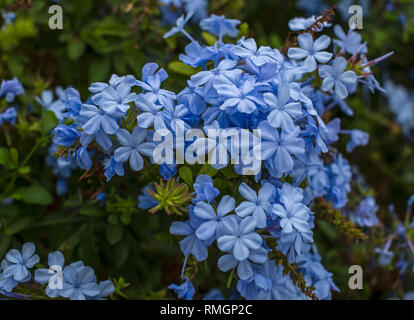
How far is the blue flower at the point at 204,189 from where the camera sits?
3.19 feet

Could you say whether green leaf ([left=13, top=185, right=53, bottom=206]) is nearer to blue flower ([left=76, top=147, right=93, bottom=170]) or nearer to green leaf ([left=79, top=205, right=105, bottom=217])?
green leaf ([left=79, top=205, right=105, bottom=217])

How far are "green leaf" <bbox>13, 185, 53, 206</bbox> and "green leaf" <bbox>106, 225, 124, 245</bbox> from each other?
0.63 ft

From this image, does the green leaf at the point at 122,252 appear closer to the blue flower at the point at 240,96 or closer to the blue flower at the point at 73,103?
the blue flower at the point at 73,103

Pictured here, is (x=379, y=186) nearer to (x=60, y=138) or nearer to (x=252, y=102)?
(x=252, y=102)

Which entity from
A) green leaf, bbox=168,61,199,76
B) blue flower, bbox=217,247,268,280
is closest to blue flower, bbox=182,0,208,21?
green leaf, bbox=168,61,199,76

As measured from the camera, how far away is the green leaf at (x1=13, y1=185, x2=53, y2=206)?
1302 mm

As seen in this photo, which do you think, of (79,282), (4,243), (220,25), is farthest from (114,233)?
(220,25)

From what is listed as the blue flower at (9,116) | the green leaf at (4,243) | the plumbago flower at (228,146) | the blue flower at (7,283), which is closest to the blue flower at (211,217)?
the plumbago flower at (228,146)

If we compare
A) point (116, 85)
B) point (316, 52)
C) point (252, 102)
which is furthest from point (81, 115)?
point (316, 52)

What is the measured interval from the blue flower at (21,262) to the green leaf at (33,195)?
180 millimetres

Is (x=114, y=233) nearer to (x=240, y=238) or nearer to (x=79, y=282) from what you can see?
(x=79, y=282)

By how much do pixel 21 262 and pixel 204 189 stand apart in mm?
512

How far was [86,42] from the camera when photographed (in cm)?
163
